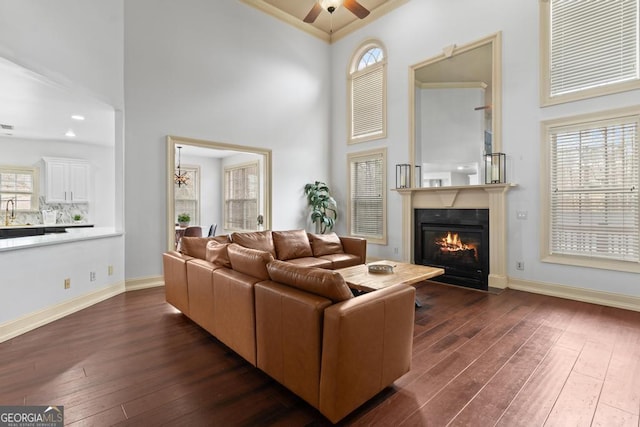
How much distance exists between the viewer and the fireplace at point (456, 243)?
475cm

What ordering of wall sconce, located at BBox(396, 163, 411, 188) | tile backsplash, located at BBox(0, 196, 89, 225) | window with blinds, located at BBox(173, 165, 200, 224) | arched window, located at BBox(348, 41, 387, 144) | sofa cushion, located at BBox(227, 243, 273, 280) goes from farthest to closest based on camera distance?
window with blinds, located at BBox(173, 165, 200, 224) < tile backsplash, located at BBox(0, 196, 89, 225) < arched window, located at BBox(348, 41, 387, 144) < wall sconce, located at BBox(396, 163, 411, 188) < sofa cushion, located at BBox(227, 243, 273, 280)

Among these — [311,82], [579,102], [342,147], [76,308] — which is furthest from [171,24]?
[579,102]

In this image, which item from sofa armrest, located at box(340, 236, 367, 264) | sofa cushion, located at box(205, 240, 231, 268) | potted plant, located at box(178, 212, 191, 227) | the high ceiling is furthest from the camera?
potted plant, located at box(178, 212, 191, 227)

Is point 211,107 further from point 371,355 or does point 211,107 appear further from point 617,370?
point 617,370

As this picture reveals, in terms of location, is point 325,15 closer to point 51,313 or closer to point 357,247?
point 357,247

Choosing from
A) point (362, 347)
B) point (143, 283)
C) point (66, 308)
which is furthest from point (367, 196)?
point (66, 308)

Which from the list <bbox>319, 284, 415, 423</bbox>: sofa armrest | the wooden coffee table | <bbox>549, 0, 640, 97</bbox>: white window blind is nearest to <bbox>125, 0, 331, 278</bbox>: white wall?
the wooden coffee table

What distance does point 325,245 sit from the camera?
5.02 m

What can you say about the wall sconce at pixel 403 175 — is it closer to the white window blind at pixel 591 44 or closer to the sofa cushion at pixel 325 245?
the sofa cushion at pixel 325 245

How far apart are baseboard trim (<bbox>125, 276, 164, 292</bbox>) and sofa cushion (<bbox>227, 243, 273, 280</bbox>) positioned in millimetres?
2756

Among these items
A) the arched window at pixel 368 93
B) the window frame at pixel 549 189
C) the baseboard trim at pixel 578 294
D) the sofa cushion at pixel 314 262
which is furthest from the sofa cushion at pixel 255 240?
the window frame at pixel 549 189

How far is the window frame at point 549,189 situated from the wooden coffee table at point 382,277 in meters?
1.86

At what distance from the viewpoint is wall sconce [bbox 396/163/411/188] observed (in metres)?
5.77

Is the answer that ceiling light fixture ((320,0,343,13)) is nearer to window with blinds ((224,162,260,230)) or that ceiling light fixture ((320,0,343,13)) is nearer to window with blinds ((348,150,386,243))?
window with blinds ((348,150,386,243))
